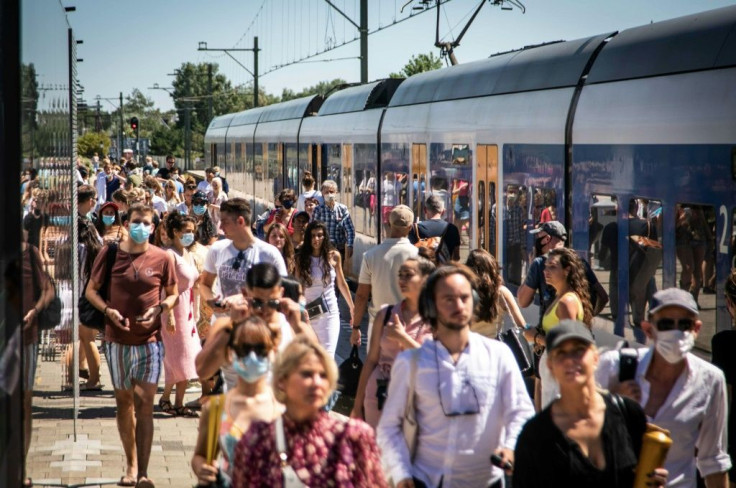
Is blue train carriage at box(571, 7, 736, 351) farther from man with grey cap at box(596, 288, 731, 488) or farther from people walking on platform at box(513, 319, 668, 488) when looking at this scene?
people walking on platform at box(513, 319, 668, 488)

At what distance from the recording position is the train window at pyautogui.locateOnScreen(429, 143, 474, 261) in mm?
15773

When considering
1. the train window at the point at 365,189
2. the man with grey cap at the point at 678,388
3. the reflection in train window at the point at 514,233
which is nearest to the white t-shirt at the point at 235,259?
the man with grey cap at the point at 678,388

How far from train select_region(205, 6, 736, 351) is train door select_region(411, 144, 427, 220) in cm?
4

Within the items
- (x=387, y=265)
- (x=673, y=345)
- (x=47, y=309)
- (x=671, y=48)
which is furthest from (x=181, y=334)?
(x=673, y=345)

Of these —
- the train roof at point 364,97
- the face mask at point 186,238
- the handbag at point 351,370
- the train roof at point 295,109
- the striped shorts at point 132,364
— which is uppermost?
the train roof at point 295,109

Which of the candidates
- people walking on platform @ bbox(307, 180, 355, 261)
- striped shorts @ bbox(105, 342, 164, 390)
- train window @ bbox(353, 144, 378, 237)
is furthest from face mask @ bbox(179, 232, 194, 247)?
train window @ bbox(353, 144, 378, 237)

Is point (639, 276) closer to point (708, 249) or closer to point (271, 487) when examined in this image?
point (708, 249)

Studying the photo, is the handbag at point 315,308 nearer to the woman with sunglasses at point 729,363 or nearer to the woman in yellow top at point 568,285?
the woman in yellow top at point 568,285

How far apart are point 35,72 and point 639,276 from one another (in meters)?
6.18

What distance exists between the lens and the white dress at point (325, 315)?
1045 centimetres

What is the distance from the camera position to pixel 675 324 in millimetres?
5461

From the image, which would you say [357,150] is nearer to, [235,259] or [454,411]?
[235,259]

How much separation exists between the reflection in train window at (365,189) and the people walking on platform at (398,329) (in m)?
14.2

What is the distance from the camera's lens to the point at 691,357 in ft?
17.8
